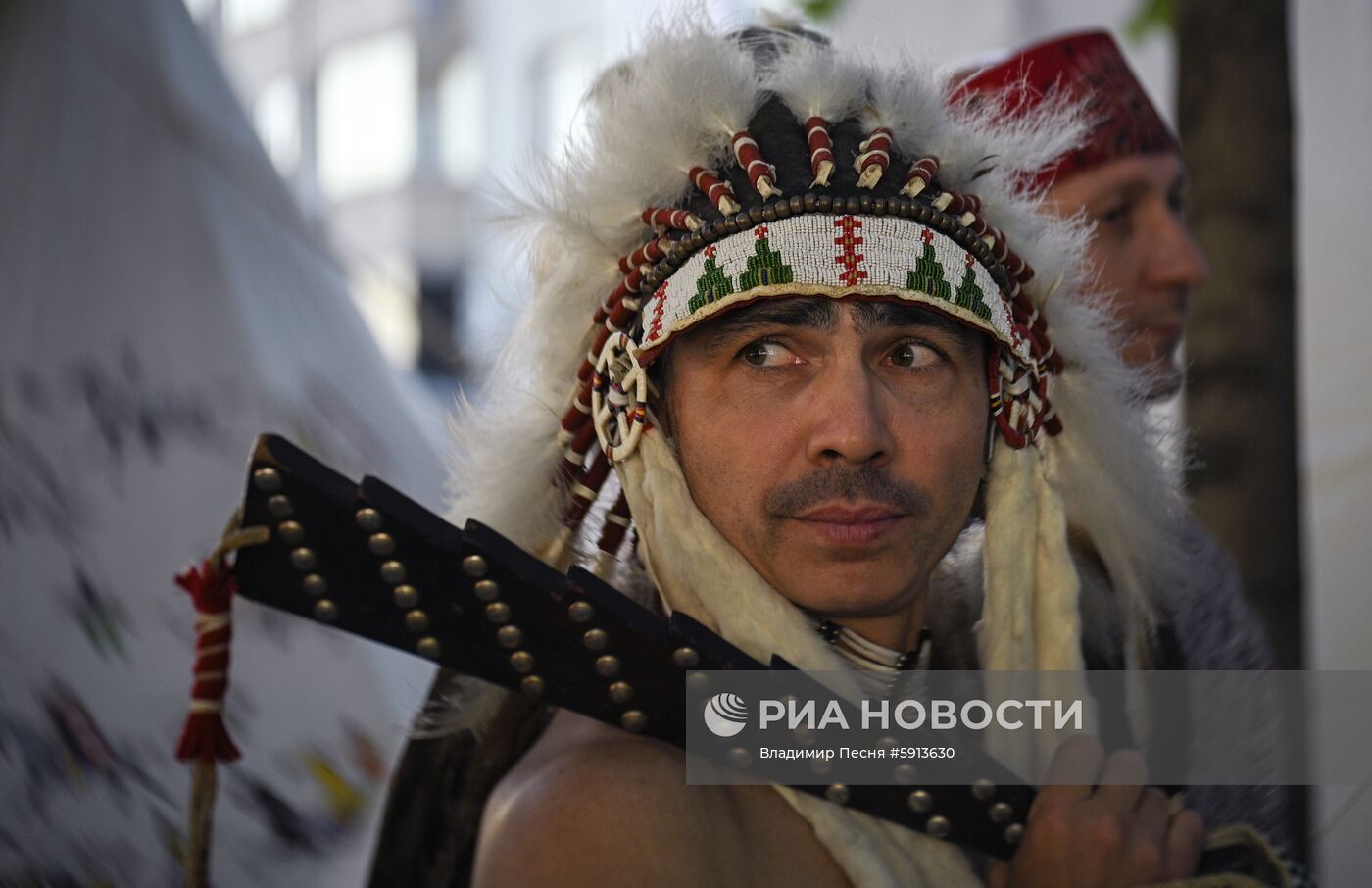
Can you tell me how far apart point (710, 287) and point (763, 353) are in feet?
0.33

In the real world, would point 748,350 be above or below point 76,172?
below

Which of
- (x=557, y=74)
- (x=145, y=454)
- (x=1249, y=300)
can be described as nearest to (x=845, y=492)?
(x=1249, y=300)

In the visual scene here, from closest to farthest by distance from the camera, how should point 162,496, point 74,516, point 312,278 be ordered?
point 74,516
point 162,496
point 312,278

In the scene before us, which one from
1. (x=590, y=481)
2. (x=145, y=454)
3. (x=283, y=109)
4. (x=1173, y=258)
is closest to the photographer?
(x=590, y=481)

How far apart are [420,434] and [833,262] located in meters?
2.78

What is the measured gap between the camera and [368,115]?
21.1 m

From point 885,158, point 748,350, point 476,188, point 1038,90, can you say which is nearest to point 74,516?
point 476,188

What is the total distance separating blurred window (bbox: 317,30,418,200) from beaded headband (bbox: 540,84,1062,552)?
20005 millimetres

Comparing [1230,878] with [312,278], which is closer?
[1230,878]

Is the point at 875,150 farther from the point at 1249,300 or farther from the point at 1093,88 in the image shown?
the point at 1249,300

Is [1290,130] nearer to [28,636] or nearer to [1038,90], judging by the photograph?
[1038,90]

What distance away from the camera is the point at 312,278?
12.4ft

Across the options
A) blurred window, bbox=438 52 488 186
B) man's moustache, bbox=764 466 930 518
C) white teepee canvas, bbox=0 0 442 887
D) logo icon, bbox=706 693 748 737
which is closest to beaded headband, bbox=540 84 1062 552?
man's moustache, bbox=764 466 930 518

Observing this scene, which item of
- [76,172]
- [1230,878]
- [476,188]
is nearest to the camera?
[1230,878]
